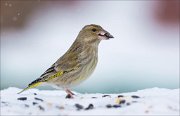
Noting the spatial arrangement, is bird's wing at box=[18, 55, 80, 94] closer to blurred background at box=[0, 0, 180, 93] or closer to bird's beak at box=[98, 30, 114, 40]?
bird's beak at box=[98, 30, 114, 40]

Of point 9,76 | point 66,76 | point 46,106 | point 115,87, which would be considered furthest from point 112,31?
point 46,106

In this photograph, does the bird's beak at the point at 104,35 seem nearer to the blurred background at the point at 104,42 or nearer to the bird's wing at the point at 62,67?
the bird's wing at the point at 62,67

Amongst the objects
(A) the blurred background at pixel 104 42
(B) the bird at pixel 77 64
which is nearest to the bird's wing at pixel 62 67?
(B) the bird at pixel 77 64

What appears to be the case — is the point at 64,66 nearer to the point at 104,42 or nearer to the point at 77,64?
the point at 77,64

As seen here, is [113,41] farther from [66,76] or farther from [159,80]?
[66,76]

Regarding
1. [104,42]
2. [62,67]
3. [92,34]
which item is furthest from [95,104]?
[104,42]

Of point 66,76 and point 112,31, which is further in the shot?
point 112,31
